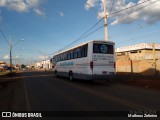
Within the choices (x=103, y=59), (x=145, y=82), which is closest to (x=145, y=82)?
(x=145, y=82)

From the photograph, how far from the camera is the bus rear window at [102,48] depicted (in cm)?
1773

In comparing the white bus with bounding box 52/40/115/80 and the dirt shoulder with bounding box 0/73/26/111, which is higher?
the white bus with bounding box 52/40/115/80

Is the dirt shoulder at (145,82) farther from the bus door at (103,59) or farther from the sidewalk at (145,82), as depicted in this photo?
the bus door at (103,59)

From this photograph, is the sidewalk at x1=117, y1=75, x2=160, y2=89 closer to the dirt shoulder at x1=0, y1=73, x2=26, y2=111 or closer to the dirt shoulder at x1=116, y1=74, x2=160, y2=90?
the dirt shoulder at x1=116, y1=74, x2=160, y2=90

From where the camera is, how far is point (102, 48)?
17984 mm

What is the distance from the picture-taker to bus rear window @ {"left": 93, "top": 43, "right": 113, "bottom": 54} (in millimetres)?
17734

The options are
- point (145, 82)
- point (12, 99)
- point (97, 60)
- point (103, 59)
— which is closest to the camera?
point (12, 99)

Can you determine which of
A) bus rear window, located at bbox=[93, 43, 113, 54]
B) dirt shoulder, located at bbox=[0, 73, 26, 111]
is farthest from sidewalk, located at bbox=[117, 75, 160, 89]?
dirt shoulder, located at bbox=[0, 73, 26, 111]

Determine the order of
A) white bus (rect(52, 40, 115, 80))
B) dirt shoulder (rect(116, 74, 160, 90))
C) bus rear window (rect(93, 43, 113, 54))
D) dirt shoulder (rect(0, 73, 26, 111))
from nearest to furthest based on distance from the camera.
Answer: dirt shoulder (rect(0, 73, 26, 111))
dirt shoulder (rect(116, 74, 160, 90))
white bus (rect(52, 40, 115, 80))
bus rear window (rect(93, 43, 113, 54))

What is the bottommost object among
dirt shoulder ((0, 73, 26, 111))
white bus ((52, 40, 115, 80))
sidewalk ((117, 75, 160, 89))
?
dirt shoulder ((0, 73, 26, 111))

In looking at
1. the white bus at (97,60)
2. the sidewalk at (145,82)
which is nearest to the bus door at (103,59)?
the white bus at (97,60)

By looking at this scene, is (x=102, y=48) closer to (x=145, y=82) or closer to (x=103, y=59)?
(x=103, y=59)

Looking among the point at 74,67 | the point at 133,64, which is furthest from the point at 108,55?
the point at 133,64

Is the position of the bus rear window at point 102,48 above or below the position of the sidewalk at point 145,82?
above
